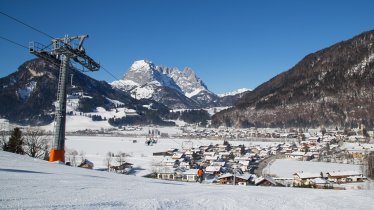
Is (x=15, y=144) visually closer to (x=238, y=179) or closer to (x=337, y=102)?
(x=238, y=179)

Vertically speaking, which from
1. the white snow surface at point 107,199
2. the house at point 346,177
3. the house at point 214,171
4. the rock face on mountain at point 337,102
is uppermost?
the rock face on mountain at point 337,102

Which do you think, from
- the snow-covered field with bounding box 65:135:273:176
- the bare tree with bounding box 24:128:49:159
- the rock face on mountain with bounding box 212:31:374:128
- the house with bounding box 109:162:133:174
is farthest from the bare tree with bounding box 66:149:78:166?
the rock face on mountain with bounding box 212:31:374:128

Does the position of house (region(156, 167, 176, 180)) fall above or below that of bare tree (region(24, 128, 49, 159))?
below

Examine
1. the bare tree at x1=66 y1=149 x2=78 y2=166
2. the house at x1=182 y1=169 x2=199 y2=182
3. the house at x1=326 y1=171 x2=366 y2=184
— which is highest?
the bare tree at x1=66 y1=149 x2=78 y2=166

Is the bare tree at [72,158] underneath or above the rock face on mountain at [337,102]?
underneath

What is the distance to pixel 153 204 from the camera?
726 cm

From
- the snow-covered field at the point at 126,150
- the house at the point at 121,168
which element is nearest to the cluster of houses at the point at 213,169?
the snow-covered field at the point at 126,150

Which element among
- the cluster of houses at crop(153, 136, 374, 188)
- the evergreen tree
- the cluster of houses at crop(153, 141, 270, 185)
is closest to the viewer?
the evergreen tree

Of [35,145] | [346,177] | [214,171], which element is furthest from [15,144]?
[346,177]

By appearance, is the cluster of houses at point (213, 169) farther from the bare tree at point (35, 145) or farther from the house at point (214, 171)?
the bare tree at point (35, 145)

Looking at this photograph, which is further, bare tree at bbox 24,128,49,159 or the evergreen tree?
bare tree at bbox 24,128,49,159

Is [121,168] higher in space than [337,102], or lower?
lower

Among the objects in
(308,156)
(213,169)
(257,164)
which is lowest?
(213,169)

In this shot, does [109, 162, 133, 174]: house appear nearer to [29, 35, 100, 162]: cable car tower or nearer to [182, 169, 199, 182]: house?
[182, 169, 199, 182]: house
